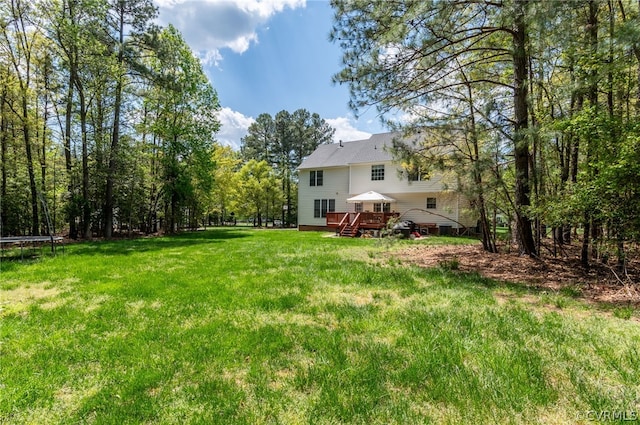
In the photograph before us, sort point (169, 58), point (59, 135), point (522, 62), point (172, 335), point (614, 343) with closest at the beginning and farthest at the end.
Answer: point (614, 343)
point (172, 335)
point (522, 62)
point (59, 135)
point (169, 58)

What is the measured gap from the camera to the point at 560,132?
535 centimetres

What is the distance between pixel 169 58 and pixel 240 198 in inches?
572

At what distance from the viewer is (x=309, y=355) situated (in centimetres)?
275


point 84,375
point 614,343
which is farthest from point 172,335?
point 614,343

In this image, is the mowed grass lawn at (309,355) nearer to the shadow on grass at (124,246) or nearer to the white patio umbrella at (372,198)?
the shadow on grass at (124,246)

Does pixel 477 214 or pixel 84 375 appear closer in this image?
pixel 84 375

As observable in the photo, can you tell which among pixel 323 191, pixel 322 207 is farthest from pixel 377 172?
pixel 322 207

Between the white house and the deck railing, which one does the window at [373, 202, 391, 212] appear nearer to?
the white house

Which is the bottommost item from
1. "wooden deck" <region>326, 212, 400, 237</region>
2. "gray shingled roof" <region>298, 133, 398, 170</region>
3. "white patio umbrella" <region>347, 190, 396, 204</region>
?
"wooden deck" <region>326, 212, 400, 237</region>

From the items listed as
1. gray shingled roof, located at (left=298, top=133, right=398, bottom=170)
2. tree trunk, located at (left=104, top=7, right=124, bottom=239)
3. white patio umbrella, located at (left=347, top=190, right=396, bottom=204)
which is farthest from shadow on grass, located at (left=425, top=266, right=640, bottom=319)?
tree trunk, located at (left=104, top=7, right=124, bottom=239)

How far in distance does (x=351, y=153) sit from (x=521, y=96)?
15.3 meters

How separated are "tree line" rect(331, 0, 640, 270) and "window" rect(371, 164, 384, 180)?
36.8 feet

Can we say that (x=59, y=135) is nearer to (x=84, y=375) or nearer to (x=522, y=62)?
(x=84, y=375)

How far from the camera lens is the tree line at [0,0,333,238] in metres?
12.3
